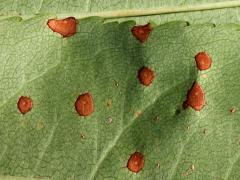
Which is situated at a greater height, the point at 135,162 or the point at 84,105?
the point at 84,105

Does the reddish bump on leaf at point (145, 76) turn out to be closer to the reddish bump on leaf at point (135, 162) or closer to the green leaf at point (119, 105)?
the green leaf at point (119, 105)

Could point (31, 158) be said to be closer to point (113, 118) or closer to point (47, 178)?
point (47, 178)

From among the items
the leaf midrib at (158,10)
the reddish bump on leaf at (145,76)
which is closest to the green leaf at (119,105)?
the reddish bump on leaf at (145,76)

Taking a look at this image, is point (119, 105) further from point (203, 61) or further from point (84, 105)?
point (203, 61)

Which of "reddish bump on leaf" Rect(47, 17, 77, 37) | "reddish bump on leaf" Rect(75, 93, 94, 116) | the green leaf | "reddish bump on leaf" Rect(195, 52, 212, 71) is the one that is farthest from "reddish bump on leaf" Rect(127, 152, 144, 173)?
"reddish bump on leaf" Rect(47, 17, 77, 37)

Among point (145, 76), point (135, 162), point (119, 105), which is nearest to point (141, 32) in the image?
point (145, 76)

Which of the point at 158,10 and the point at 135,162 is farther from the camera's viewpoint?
the point at 158,10

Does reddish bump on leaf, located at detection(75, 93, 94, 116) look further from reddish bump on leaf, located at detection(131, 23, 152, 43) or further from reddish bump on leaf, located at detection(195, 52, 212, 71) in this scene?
reddish bump on leaf, located at detection(195, 52, 212, 71)

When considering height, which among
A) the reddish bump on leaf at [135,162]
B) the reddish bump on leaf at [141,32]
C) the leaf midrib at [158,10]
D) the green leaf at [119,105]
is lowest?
the reddish bump on leaf at [135,162]
